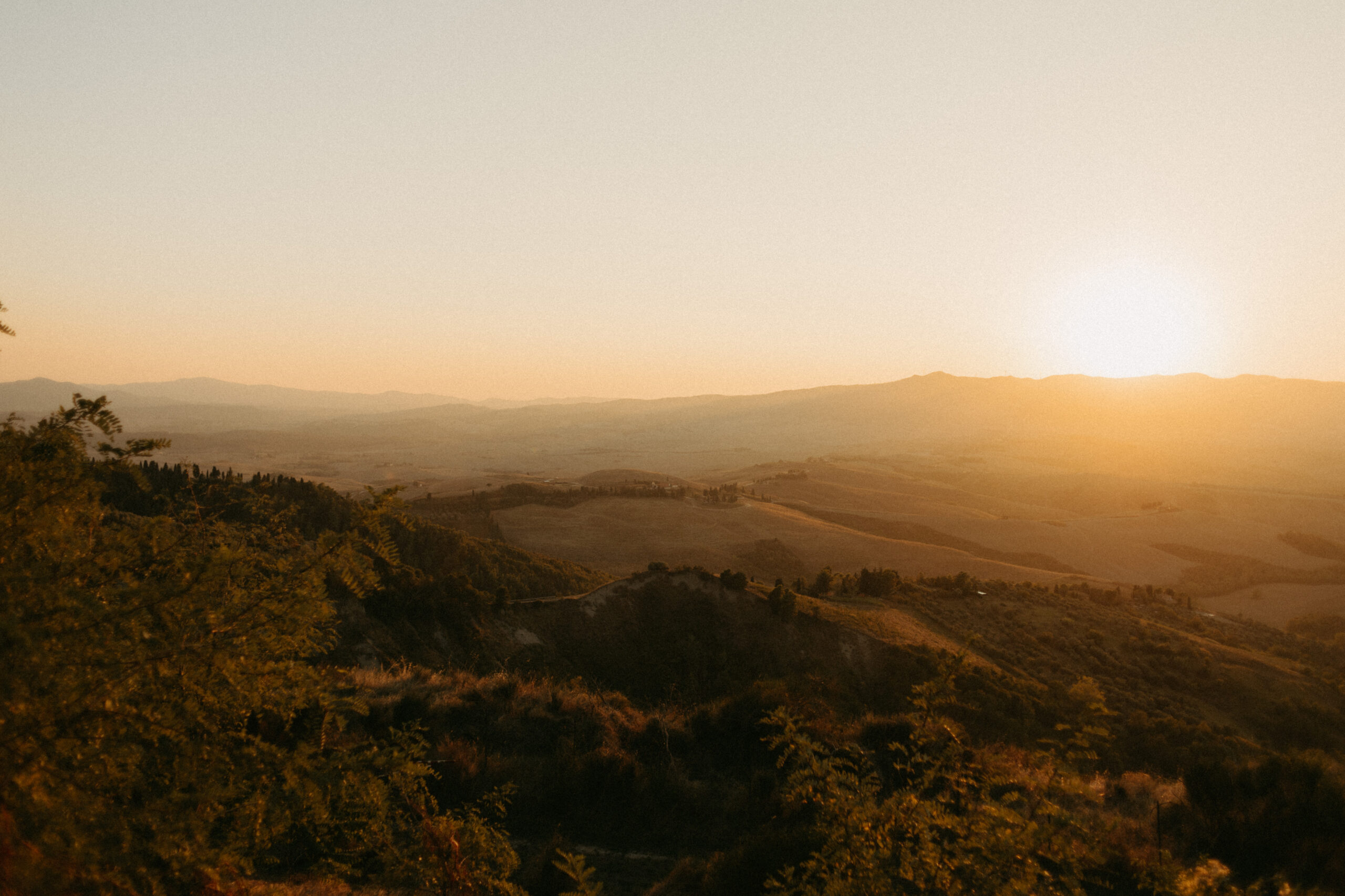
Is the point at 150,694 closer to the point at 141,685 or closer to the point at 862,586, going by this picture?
the point at 141,685

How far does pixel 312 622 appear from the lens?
13.8 ft

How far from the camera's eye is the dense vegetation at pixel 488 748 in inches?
129

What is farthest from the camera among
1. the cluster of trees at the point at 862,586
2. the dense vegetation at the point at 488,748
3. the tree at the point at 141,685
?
the cluster of trees at the point at 862,586

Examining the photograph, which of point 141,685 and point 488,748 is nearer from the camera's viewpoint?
point 141,685

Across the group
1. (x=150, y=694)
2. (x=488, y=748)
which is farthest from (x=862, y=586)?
(x=150, y=694)

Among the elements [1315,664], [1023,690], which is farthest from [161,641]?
[1315,664]

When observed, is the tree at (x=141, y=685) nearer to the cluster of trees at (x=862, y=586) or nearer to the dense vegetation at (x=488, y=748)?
the dense vegetation at (x=488, y=748)

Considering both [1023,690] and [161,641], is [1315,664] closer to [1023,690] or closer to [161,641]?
[1023,690]

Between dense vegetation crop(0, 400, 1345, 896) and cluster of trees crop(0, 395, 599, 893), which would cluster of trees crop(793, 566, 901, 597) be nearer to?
dense vegetation crop(0, 400, 1345, 896)

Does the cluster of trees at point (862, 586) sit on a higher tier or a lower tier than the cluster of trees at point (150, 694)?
lower

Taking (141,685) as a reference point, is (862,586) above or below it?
below

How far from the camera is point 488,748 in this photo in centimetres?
1088

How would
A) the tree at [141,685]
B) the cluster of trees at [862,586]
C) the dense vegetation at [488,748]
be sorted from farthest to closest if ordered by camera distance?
the cluster of trees at [862,586] → the dense vegetation at [488,748] → the tree at [141,685]

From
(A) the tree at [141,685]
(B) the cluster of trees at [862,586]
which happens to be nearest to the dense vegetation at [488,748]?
(A) the tree at [141,685]
